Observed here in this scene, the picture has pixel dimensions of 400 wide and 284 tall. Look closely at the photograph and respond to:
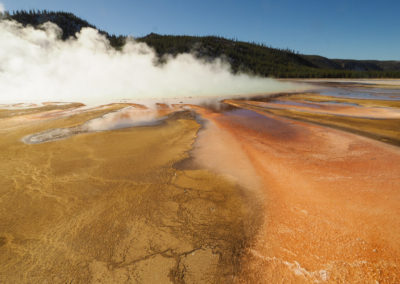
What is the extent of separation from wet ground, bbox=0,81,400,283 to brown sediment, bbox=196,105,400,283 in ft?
0.06

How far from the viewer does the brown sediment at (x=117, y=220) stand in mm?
2553

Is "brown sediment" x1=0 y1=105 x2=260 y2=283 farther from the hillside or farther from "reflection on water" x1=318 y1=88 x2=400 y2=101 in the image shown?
the hillside

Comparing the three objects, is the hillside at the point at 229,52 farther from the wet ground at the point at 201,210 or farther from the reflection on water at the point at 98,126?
the wet ground at the point at 201,210

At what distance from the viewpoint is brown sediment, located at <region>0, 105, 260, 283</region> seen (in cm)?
255

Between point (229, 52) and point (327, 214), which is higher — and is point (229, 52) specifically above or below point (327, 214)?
above

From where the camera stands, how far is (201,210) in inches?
144

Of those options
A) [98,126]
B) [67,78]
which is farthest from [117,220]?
[67,78]

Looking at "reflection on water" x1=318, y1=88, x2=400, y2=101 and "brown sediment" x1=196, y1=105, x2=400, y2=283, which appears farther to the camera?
"reflection on water" x1=318, y1=88, x2=400, y2=101

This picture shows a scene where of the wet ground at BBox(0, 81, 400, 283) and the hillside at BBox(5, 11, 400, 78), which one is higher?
the hillside at BBox(5, 11, 400, 78)

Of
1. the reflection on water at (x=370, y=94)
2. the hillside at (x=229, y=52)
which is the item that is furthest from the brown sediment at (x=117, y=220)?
the hillside at (x=229, y=52)

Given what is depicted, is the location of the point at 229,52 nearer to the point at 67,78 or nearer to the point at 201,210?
the point at 67,78

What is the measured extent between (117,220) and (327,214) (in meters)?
3.63

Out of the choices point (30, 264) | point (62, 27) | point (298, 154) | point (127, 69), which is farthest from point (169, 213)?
point (62, 27)

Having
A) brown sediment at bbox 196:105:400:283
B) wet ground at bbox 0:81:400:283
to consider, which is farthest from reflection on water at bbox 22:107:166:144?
brown sediment at bbox 196:105:400:283
